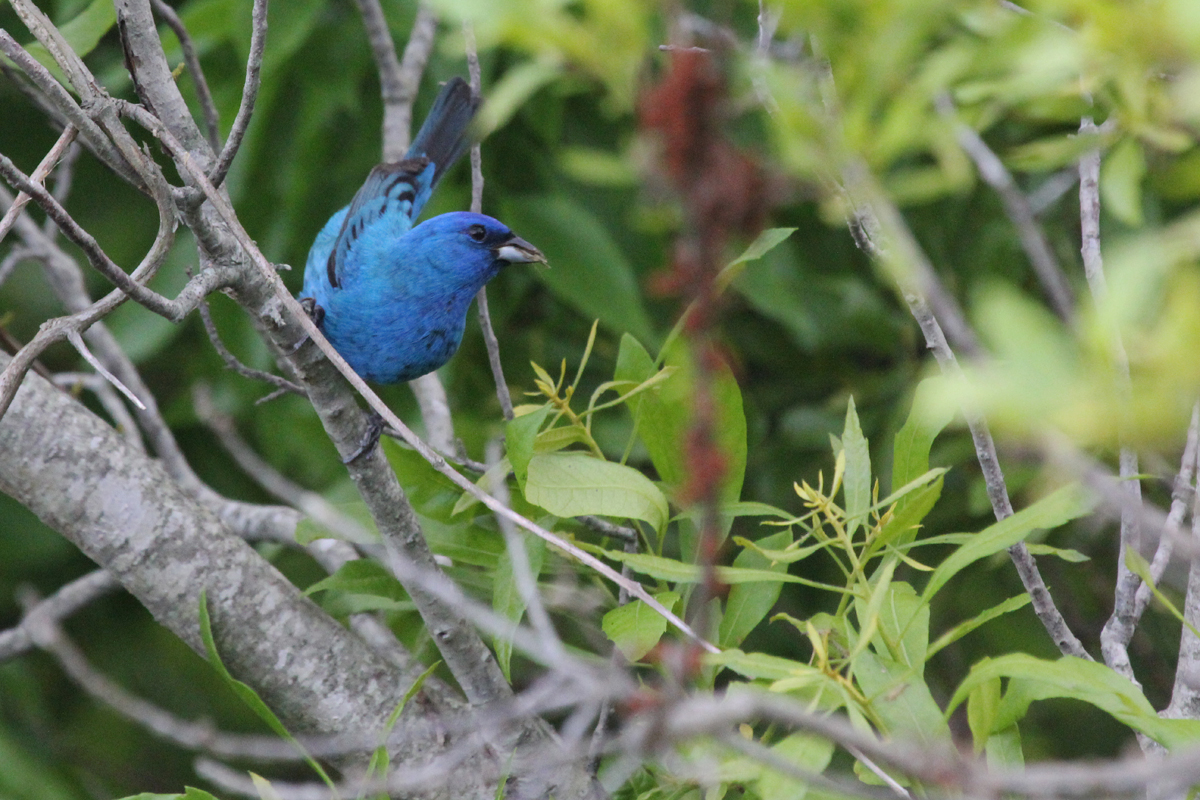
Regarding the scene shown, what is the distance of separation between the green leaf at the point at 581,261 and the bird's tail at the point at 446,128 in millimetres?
208

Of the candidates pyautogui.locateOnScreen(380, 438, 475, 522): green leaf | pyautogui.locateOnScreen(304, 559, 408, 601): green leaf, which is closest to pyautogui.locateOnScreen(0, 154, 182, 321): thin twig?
pyautogui.locateOnScreen(380, 438, 475, 522): green leaf

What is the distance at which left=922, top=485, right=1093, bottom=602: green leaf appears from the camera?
1.33m

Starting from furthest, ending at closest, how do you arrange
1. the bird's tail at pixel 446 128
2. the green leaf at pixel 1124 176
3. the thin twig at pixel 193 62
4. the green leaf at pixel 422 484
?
the bird's tail at pixel 446 128
the thin twig at pixel 193 62
the green leaf at pixel 422 484
the green leaf at pixel 1124 176

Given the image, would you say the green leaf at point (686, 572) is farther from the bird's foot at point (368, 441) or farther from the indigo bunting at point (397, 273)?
the indigo bunting at point (397, 273)

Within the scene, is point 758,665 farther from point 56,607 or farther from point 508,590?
point 56,607

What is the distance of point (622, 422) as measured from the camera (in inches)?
111

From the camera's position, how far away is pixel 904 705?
132cm

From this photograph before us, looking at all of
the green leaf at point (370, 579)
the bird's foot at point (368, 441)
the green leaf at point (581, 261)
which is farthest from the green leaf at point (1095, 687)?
the green leaf at point (581, 261)

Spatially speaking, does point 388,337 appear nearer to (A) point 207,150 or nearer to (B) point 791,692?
(A) point 207,150

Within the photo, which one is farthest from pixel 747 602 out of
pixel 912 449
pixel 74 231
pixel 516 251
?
pixel 516 251

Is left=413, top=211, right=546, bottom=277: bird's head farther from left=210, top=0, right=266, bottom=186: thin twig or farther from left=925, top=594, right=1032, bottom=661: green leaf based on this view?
left=925, top=594, right=1032, bottom=661: green leaf

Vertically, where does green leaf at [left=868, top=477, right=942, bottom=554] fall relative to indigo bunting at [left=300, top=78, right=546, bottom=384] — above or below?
below

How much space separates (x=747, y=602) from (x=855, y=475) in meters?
0.27

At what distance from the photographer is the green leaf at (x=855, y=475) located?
1552 millimetres
